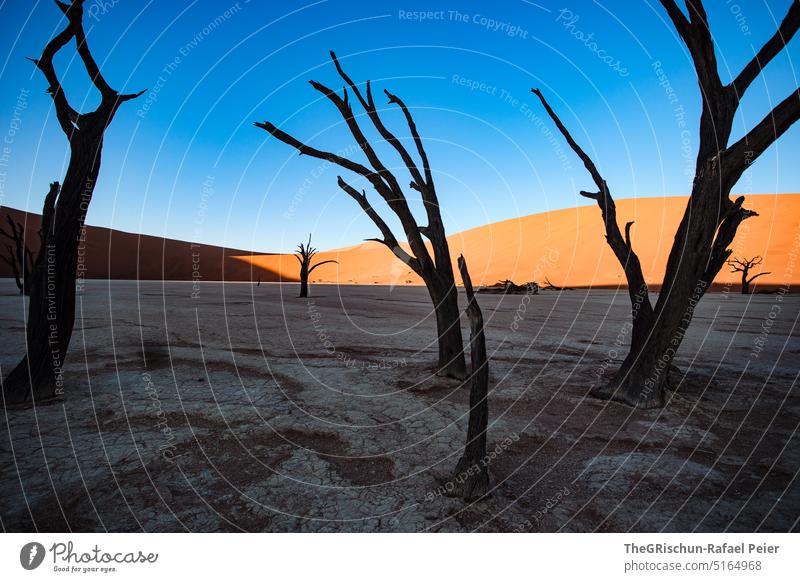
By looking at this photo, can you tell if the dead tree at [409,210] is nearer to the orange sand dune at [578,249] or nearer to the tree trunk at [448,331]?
the tree trunk at [448,331]

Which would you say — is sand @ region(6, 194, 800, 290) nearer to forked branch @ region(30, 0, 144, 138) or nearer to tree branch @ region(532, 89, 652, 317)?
forked branch @ region(30, 0, 144, 138)

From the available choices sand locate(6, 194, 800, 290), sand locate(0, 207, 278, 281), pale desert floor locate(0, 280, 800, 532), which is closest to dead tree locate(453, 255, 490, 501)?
pale desert floor locate(0, 280, 800, 532)

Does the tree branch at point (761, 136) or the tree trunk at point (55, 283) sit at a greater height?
the tree branch at point (761, 136)

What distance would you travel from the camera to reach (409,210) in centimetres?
557

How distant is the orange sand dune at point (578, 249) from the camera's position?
1591 inches

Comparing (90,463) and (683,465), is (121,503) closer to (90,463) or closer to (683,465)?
(90,463)

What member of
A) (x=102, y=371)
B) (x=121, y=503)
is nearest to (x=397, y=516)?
(x=121, y=503)

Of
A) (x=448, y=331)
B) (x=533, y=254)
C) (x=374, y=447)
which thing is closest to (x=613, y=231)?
(x=448, y=331)

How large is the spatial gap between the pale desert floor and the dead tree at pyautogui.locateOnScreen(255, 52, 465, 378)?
77cm

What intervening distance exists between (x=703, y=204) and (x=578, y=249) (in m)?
53.8

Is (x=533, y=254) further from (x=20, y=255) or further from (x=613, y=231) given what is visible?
(x=613, y=231)
